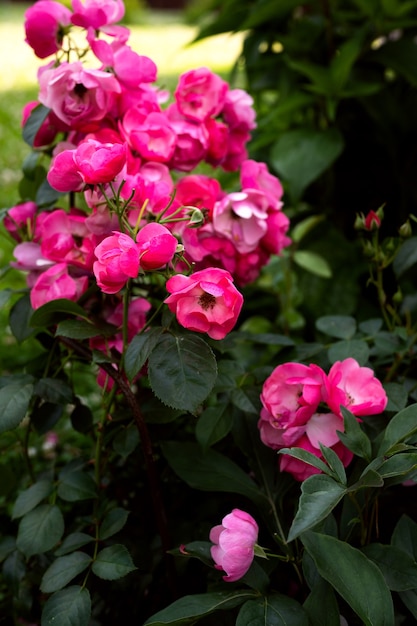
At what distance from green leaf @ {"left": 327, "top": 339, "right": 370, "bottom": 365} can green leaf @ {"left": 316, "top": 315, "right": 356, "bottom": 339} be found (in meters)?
0.04

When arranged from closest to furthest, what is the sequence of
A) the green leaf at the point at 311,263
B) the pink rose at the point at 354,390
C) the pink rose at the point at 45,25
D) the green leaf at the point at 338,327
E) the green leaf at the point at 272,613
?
the green leaf at the point at 272,613, the pink rose at the point at 354,390, the pink rose at the point at 45,25, the green leaf at the point at 338,327, the green leaf at the point at 311,263

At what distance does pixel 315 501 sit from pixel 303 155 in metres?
1.05

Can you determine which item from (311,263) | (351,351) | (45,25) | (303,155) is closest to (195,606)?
(351,351)

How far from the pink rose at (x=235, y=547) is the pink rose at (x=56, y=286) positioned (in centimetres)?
33

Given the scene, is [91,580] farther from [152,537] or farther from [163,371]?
[163,371]

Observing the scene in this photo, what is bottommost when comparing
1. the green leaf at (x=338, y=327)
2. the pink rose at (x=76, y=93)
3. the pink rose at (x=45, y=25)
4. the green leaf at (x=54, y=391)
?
the green leaf at (x=338, y=327)

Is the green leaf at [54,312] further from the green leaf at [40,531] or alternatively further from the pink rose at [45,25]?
the pink rose at [45,25]

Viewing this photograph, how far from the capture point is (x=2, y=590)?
119 cm

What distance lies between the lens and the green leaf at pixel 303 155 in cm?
155

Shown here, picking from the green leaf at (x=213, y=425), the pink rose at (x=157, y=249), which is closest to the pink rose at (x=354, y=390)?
the green leaf at (x=213, y=425)

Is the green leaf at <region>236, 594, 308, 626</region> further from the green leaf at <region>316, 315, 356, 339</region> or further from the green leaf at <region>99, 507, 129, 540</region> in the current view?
the green leaf at <region>316, 315, 356, 339</region>

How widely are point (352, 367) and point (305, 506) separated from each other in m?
0.28

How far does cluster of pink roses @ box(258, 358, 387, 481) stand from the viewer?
0.85m

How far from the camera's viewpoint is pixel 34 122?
0.99 m
